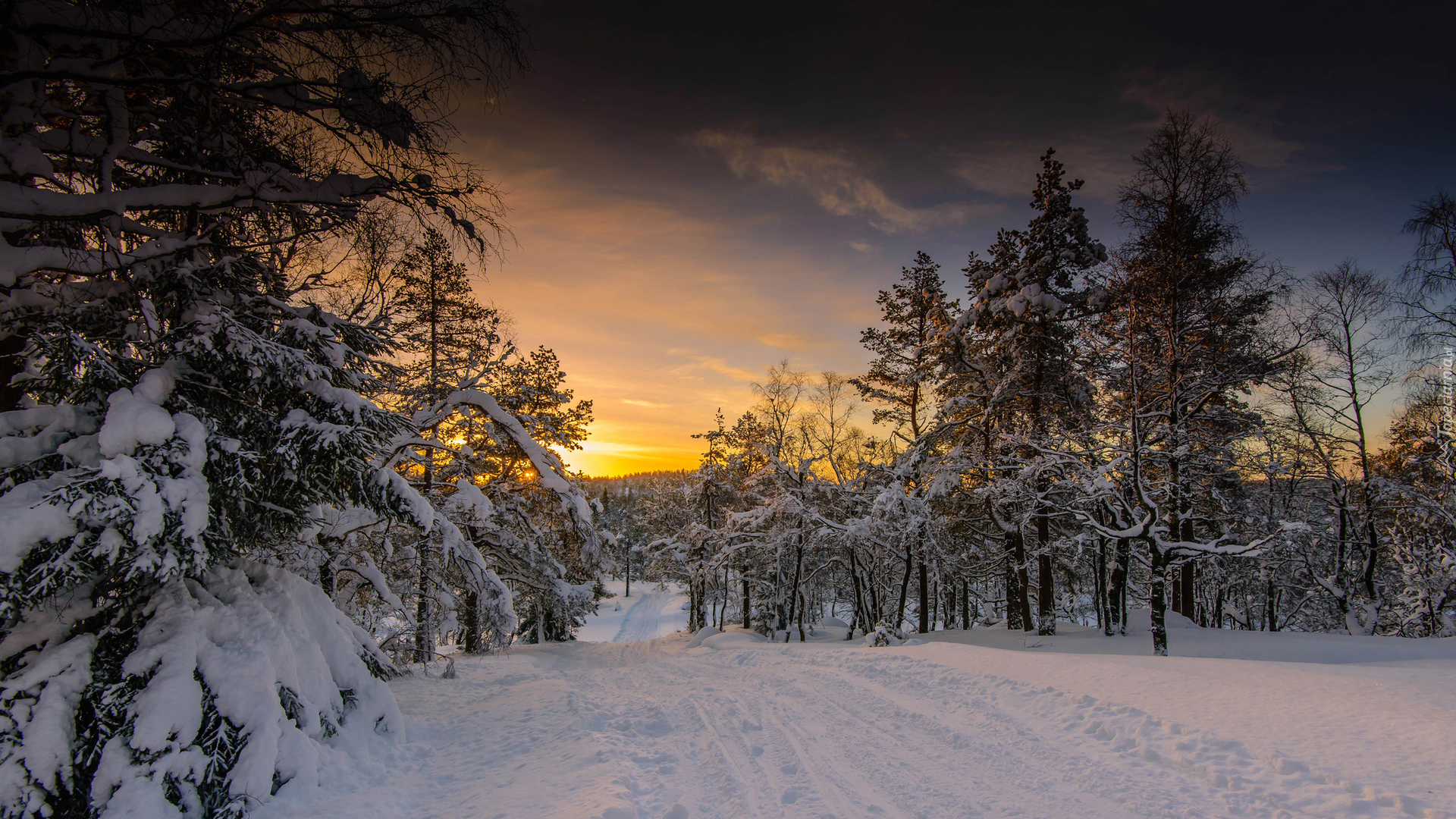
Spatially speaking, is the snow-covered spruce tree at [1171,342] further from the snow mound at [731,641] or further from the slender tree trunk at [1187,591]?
the snow mound at [731,641]

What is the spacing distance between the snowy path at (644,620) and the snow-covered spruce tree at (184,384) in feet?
94.9

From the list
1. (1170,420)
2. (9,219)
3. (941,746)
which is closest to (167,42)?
(9,219)

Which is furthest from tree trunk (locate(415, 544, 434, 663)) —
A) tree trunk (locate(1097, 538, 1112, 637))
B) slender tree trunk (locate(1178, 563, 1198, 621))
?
slender tree trunk (locate(1178, 563, 1198, 621))

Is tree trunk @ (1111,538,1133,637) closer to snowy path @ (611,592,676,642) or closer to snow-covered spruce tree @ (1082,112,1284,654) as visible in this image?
snow-covered spruce tree @ (1082,112,1284,654)

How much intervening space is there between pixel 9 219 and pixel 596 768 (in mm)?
6674

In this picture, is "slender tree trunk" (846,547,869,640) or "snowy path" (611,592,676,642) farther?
"snowy path" (611,592,676,642)

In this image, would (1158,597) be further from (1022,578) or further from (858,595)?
(858,595)

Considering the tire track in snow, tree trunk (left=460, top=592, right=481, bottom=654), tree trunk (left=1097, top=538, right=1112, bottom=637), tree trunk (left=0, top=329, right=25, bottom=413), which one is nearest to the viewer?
the tire track in snow

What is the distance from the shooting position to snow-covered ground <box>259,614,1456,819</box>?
434 cm

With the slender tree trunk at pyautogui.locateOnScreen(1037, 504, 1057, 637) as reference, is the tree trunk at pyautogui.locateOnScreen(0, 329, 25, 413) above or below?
above

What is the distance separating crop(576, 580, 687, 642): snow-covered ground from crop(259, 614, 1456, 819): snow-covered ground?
2536cm

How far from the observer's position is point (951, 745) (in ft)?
19.1

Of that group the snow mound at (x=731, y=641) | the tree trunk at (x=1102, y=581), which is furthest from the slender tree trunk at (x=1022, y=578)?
the snow mound at (x=731, y=641)

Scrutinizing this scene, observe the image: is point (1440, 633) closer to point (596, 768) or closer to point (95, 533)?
point (596, 768)
